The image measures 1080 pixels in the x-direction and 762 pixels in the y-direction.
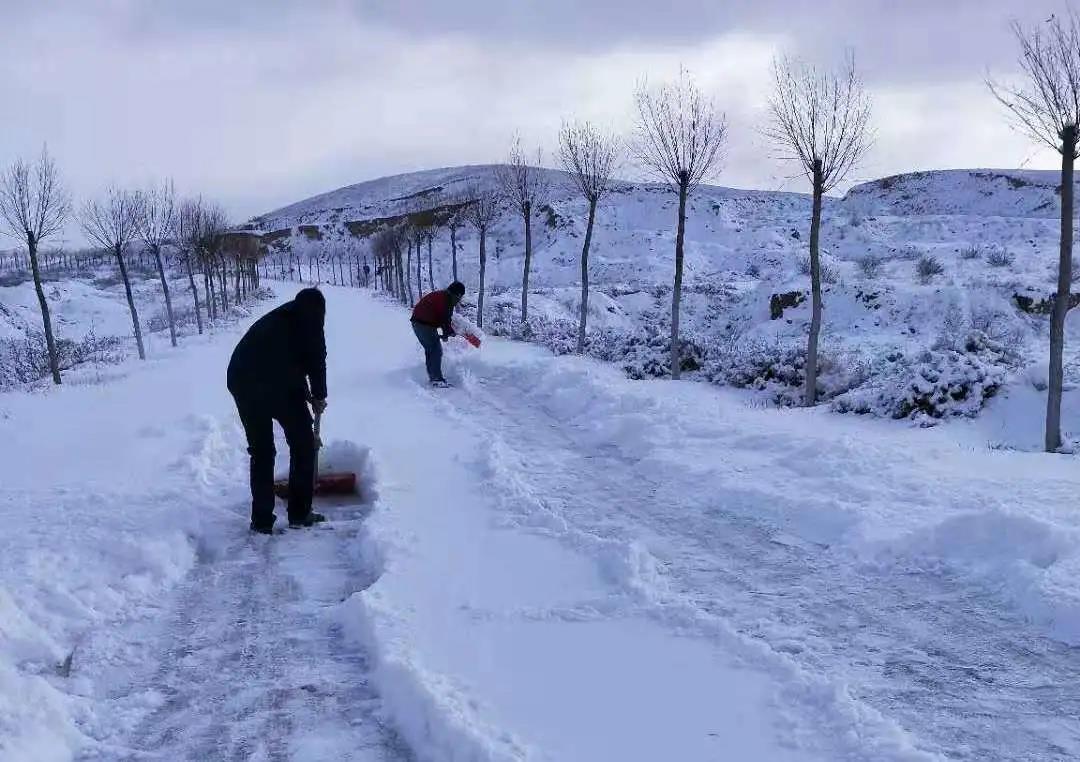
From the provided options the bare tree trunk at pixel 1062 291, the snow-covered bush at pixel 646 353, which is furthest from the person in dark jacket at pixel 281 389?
the snow-covered bush at pixel 646 353

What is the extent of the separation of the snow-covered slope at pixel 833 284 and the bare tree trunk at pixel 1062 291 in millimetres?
1366

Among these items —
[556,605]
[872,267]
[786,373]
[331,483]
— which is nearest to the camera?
[556,605]

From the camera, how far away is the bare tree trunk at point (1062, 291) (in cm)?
833

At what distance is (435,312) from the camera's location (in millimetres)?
12648

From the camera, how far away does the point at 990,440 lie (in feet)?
31.9

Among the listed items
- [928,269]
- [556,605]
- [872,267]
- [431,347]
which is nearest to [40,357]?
[431,347]

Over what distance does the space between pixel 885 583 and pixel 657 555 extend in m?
1.31

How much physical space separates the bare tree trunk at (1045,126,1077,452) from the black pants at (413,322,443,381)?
800 cm

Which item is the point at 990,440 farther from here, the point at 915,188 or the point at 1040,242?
the point at 915,188

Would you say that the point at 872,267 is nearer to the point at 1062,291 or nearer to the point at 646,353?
the point at 646,353

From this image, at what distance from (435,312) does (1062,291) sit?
8.05 metres

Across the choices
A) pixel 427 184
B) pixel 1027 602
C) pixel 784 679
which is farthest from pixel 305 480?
pixel 427 184

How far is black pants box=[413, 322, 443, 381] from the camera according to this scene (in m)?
12.7

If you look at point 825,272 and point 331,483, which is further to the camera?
point 825,272
